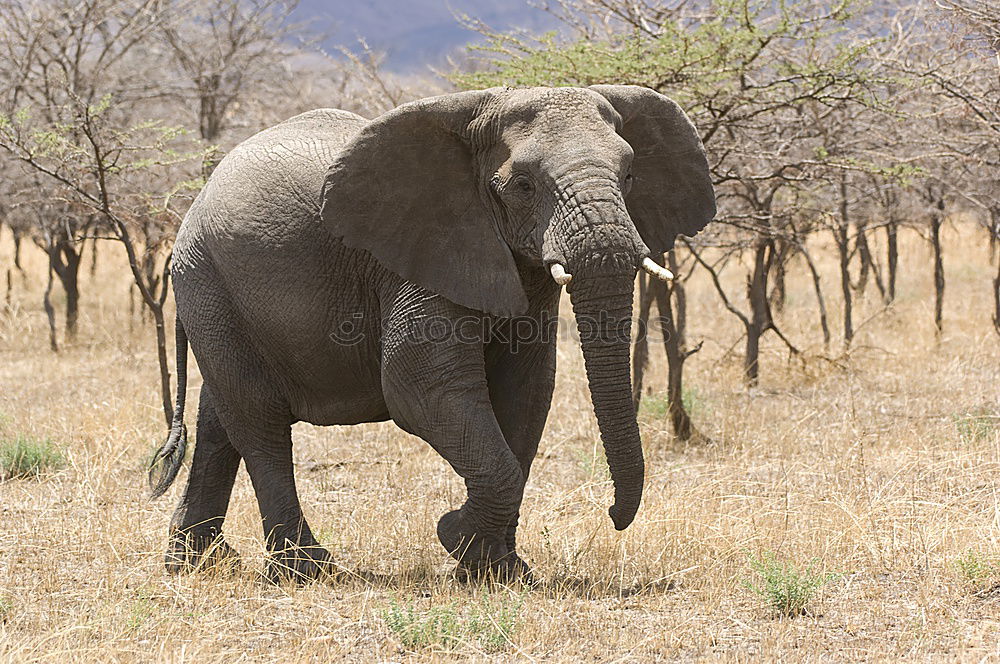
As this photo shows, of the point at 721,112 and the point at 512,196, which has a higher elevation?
the point at 721,112

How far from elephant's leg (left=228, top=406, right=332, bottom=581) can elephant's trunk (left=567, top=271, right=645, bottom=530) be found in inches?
62.7

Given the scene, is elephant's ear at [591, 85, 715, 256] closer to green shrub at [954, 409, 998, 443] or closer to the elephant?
the elephant

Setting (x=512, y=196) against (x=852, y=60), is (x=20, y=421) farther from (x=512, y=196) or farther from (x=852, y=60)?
(x=852, y=60)

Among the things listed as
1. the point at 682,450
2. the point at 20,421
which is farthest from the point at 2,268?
the point at 682,450

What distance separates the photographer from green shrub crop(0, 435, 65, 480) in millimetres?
7305

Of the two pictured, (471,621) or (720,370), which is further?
(720,370)

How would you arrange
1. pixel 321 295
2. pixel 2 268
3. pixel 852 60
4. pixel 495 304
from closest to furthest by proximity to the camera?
pixel 495 304 < pixel 321 295 < pixel 852 60 < pixel 2 268

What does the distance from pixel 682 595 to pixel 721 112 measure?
12.1ft

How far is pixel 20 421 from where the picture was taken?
27.9 feet

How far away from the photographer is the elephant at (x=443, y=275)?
14.5 feet

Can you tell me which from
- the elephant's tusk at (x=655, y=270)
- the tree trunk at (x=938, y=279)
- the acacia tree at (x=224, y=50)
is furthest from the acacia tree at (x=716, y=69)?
the acacia tree at (x=224, y=50)

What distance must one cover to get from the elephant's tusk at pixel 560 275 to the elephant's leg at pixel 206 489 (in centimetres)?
232

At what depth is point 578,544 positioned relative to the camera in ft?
18.3

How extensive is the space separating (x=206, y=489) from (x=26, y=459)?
2103mm
